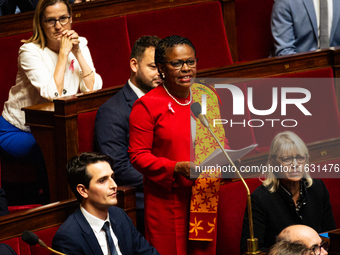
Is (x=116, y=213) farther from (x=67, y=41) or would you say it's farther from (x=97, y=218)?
(x=67, y=41)

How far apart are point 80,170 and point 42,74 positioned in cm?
36

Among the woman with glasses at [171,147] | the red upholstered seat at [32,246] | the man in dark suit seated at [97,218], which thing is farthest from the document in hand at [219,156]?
the red upholstered seat at [32,246]

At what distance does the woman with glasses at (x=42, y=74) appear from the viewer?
1.06 meters

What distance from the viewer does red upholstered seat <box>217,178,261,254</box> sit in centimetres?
92

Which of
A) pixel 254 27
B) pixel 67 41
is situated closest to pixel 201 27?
pixel 254 27

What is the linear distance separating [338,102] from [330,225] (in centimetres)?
41

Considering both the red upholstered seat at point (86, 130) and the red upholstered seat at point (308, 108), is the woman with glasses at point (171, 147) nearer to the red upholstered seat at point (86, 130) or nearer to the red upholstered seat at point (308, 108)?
the red upholstered seat at point (86, 130)

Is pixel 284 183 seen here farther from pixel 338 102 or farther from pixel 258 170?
pixel 338 102

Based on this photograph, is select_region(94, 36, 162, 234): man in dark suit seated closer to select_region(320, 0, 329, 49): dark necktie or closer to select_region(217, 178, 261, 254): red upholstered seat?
select_region(217, 178, 261, 254): red upholstered seat

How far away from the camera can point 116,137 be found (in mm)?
918

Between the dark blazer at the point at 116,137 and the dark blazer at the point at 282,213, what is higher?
the dark blazer at the point at 116,137

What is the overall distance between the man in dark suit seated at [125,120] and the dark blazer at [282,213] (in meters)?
0.19

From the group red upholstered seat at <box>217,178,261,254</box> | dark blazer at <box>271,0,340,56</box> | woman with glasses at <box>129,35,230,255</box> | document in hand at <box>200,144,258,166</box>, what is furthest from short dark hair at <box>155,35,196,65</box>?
dark blazer at <box>271,0,340,56</box>

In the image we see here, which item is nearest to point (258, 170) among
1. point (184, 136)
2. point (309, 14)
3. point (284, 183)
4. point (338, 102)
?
point (284, 183)
